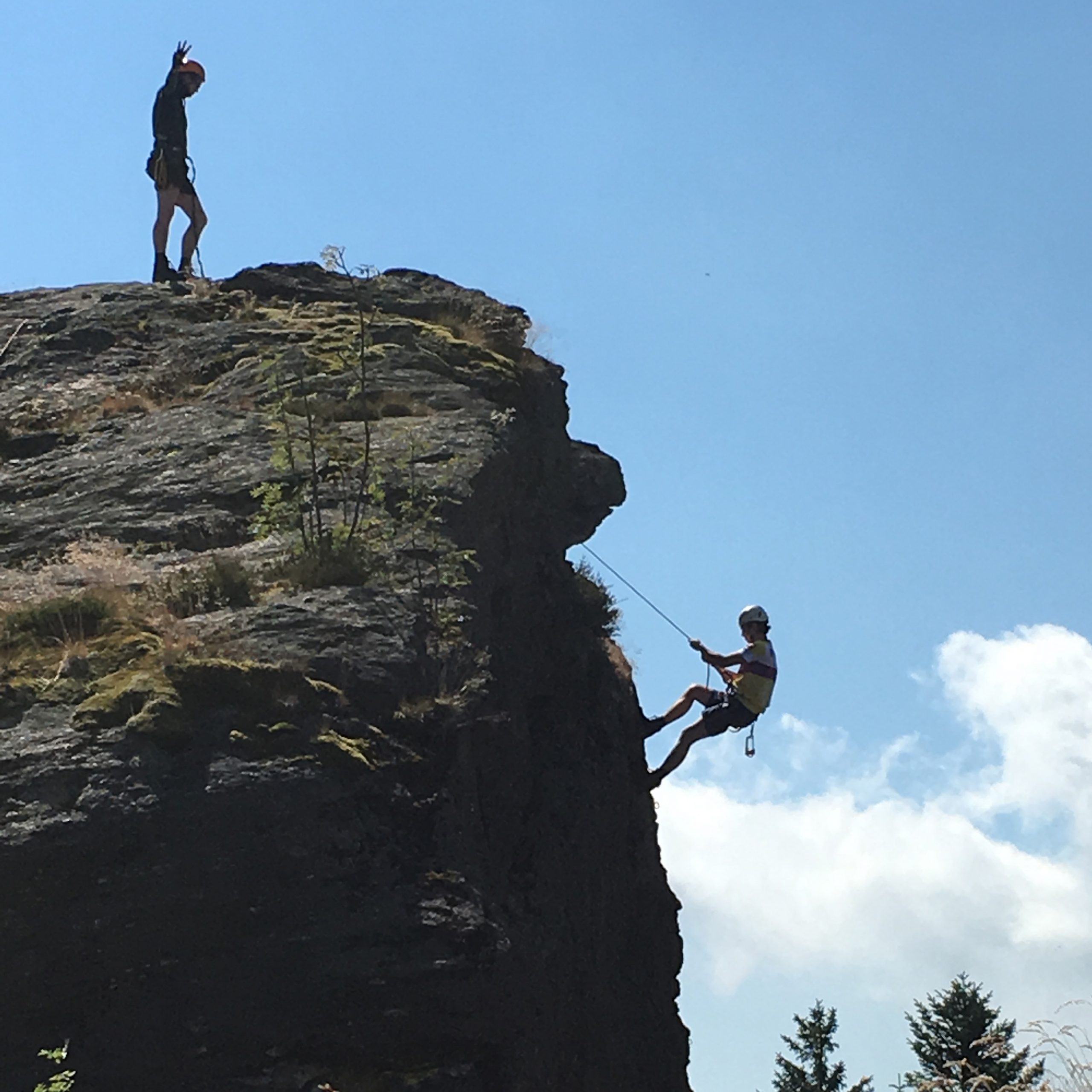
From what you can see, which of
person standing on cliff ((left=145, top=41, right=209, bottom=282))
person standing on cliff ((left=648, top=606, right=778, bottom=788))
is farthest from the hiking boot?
person standing on cliff ((left=648, top=606, right=778, bottom=788))

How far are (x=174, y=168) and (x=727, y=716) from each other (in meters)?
8.45

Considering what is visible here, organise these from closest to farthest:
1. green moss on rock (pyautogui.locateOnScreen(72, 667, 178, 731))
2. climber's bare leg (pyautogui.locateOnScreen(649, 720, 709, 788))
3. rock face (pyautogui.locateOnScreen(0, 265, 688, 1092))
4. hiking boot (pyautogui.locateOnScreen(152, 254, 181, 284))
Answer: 1. rock face (pyautogui.locateOnScreen(0, 265, 688, 1092))
2. green moss on rock (pyautogui.locateOnScreen(72, 667, 178, 731))
3. climber's bare leg (pyautogui.locateOnScreen(649, 720, 709, 788))
4. hiking boot (pyautogui.locateOnScreen(152, 254, 181, 284))

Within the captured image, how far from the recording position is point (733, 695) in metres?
14.0

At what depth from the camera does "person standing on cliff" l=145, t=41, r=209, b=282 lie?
17578 millimetres

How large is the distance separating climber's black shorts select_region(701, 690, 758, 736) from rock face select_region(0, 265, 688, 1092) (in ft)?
2.25

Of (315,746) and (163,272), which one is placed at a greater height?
(163,272)

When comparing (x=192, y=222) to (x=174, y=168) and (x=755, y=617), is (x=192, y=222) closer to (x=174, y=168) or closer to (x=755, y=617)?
(x=174, y=168)

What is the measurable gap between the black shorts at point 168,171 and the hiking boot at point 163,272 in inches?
28.5

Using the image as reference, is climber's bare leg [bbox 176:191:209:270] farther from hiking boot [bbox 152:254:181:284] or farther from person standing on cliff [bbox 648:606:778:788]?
person standing on cliff [bbox 648:606:778:788]

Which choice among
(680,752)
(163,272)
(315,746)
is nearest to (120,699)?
(315,746)

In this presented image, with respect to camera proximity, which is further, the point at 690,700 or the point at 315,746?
the point at 690,700

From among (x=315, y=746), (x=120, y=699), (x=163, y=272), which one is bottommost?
(x=315, y=746)

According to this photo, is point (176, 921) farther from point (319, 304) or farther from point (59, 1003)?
point (319, 304)

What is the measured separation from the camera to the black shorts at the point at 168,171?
17.6 m
